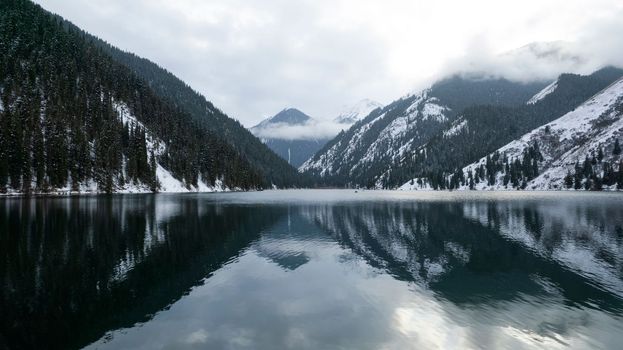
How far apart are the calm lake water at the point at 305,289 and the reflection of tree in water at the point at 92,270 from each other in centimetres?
12

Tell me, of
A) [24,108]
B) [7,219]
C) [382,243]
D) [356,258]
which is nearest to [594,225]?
[382,243]

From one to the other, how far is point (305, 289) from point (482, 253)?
21.4m

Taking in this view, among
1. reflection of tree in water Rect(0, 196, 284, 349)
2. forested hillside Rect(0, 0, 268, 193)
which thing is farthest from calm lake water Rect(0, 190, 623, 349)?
forested hillside Rect(0, 0, 268, 193)

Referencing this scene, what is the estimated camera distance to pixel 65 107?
14412 centimetres

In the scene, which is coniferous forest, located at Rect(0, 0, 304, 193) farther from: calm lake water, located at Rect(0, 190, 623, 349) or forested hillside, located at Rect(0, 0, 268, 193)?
calm lake water, located at Rect(0, 190, 623, 349)

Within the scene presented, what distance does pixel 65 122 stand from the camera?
444 ft

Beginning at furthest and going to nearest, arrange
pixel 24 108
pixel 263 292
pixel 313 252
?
pixel 24 108
pixel 313 252
pixel 263 292

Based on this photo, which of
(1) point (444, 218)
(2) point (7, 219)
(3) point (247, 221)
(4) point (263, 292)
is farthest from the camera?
(1) point (444, 218)

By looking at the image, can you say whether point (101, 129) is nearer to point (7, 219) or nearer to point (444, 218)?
point (7, 219)

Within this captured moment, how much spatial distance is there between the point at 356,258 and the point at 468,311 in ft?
52.3

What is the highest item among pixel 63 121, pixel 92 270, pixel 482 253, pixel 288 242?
pixel 63 121

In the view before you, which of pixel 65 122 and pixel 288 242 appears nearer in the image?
pixel 288 242

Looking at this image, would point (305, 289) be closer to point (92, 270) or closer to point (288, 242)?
point (92, 270)

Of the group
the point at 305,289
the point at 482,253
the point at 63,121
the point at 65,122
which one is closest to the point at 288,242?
the point at 305,289
